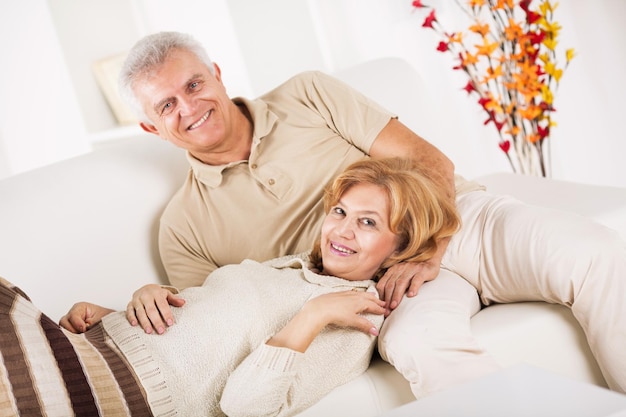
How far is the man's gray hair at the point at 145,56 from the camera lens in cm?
199

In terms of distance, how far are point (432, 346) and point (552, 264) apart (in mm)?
321

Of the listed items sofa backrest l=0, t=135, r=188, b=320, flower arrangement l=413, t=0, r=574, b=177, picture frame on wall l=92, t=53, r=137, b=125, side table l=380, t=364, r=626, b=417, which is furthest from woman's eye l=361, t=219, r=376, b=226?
picture frame on wall l=92, t=53, r=137, b=125

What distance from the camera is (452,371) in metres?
1.39

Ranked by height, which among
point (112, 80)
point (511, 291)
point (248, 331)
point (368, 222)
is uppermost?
point (112, 80)

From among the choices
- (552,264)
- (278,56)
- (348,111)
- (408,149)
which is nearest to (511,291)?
(552,264)

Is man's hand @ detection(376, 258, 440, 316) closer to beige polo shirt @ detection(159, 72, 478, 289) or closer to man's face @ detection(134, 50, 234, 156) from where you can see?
beige polo shirt @ detection(159, 72, 478, 289)

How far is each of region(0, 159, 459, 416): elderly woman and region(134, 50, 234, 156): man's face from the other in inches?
16.0

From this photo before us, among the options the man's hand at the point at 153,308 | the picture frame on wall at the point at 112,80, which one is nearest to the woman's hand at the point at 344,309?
the man's hand at the point at 153,308

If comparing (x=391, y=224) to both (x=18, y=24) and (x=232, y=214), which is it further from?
(x=18, y=24)

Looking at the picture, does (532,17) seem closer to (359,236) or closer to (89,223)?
(359,236)

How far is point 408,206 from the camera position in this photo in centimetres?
166

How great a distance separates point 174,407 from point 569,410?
2.83 ft

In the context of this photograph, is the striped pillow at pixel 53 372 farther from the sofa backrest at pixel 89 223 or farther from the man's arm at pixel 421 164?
the man's arm at pixel 421 164

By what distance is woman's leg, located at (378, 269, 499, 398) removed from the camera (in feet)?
4.59
